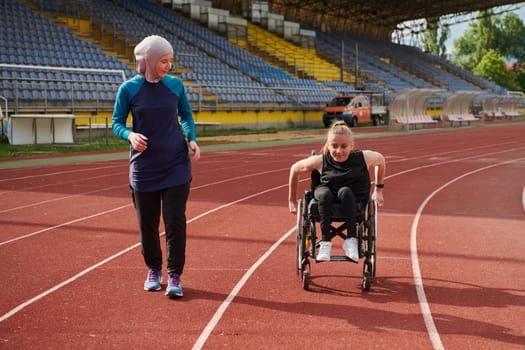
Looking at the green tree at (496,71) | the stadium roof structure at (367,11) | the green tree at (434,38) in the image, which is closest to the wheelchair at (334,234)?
the stadium roof structure at (367,11)

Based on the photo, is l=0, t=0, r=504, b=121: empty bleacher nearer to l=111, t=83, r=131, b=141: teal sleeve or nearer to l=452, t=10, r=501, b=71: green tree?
l=111, t=83, r=131, b=141: teal sleeve

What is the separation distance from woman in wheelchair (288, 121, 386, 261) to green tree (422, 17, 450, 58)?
66741mm

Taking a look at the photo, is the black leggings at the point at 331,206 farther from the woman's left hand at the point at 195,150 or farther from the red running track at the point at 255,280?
the woman's left hand at the point at 195,150

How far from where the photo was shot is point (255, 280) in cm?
530

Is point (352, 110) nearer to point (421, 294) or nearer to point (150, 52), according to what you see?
point (421, 294)

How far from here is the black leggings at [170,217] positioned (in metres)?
4.77

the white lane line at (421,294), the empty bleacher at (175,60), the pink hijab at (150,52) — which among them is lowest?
the white lane line at (421,294)

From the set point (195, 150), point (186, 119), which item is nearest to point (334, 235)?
point (195, 150)

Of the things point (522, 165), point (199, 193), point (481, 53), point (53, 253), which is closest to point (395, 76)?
point (522, 165)

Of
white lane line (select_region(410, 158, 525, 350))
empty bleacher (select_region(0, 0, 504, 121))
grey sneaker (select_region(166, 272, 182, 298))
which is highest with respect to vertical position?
empty bleacher (select_region(0, 0, 504, 121))

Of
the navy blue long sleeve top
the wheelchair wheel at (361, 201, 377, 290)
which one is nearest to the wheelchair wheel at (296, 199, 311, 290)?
the wheelchair wheel at (361, 201, 377, 290)

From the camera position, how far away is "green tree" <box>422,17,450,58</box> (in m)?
70.2

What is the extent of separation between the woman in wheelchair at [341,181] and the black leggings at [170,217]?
82 centimetres

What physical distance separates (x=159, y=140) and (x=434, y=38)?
8425 cm
